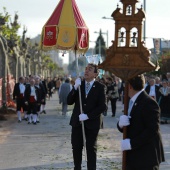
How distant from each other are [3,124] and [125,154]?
1312 cm

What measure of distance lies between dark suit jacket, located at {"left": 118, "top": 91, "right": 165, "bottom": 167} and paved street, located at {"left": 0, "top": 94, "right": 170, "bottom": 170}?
3763 mm

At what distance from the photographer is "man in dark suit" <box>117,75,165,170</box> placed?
240 inches

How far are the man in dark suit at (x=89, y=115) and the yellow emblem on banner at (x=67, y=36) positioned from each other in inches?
47.0

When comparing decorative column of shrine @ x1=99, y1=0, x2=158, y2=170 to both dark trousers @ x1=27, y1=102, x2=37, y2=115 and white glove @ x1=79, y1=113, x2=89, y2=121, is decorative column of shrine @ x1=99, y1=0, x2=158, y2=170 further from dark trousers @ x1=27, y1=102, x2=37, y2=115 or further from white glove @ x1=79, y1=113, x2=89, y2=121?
dark trousers @ x1=27, y1=102, x2=37, y2=115

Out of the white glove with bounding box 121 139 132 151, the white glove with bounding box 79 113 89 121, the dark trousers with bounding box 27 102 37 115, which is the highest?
the white glove with bounding box 79 113 89 121

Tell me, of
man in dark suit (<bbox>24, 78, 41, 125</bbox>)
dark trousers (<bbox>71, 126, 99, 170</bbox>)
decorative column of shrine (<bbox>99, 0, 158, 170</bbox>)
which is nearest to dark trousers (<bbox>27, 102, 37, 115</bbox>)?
man in dark suit (<bbox>24, 78, 41, 125</bbox>)

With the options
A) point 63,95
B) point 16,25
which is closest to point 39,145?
point 63,95

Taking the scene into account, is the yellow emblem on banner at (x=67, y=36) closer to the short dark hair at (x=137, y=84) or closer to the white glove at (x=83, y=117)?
the white glove at (x=83, y=117)

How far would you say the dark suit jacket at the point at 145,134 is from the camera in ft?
20.0

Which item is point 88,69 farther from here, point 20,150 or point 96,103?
point 20,150

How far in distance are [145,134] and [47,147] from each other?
707cm

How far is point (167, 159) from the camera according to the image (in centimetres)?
1108

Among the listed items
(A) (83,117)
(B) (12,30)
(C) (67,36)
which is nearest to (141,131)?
(A) (83,117)

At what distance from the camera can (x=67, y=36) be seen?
9.86 meters
